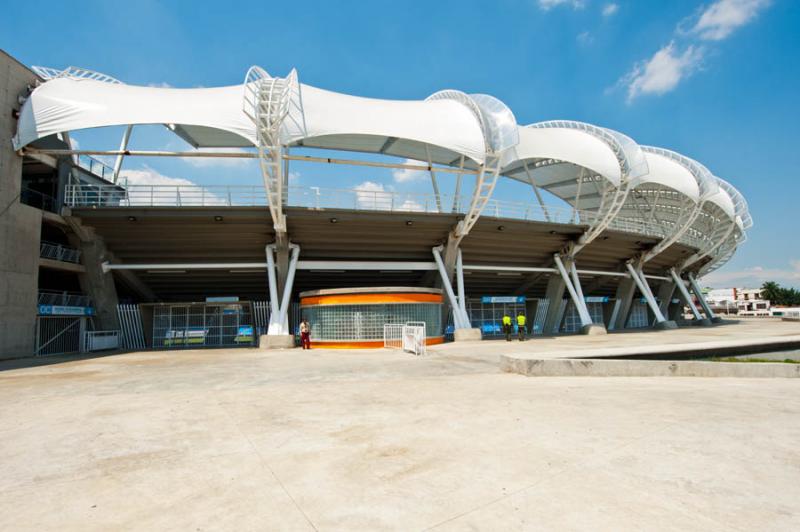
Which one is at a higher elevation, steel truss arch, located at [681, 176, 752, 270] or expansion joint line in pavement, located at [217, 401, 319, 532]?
steel truss arch, located at [681, 176, 752, 270]

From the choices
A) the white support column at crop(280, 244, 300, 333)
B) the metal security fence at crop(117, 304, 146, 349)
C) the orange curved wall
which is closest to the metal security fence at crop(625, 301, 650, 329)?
the orange curved wall

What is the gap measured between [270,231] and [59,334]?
1136cm

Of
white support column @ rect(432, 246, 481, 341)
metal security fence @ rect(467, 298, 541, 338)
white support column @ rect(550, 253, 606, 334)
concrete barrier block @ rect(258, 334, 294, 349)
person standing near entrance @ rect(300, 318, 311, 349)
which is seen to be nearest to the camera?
person standing near entrance @ rect(300, 318, 311, 349)

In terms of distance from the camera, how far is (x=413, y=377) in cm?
1075

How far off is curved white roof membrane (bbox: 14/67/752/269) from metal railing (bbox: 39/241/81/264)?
5133mm

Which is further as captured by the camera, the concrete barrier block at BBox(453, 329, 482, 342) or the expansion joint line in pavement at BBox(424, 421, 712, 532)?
the concrete barrier block at BBox(453, 329, 482, 342)

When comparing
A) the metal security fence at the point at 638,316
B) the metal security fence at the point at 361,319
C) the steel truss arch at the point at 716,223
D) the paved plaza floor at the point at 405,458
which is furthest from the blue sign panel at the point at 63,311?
the steel truss arch at the point at 716,223

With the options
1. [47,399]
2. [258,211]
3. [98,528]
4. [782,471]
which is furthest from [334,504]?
[258,211]

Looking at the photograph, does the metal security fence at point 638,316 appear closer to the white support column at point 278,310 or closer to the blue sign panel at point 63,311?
the white support column at point 278,310

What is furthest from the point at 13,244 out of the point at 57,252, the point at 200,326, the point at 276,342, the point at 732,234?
the point at 732,234

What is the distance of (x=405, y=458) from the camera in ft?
15.4

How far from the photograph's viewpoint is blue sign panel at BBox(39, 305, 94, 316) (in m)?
19.7

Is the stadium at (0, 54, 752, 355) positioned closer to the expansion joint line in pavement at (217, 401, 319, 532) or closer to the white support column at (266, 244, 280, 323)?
the white support column at (266, 244, 280, 323)

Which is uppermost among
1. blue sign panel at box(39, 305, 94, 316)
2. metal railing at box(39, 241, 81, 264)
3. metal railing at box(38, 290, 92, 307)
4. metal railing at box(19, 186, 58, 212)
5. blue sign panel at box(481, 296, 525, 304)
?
metal railing at box(19, 186, 58, 212)
